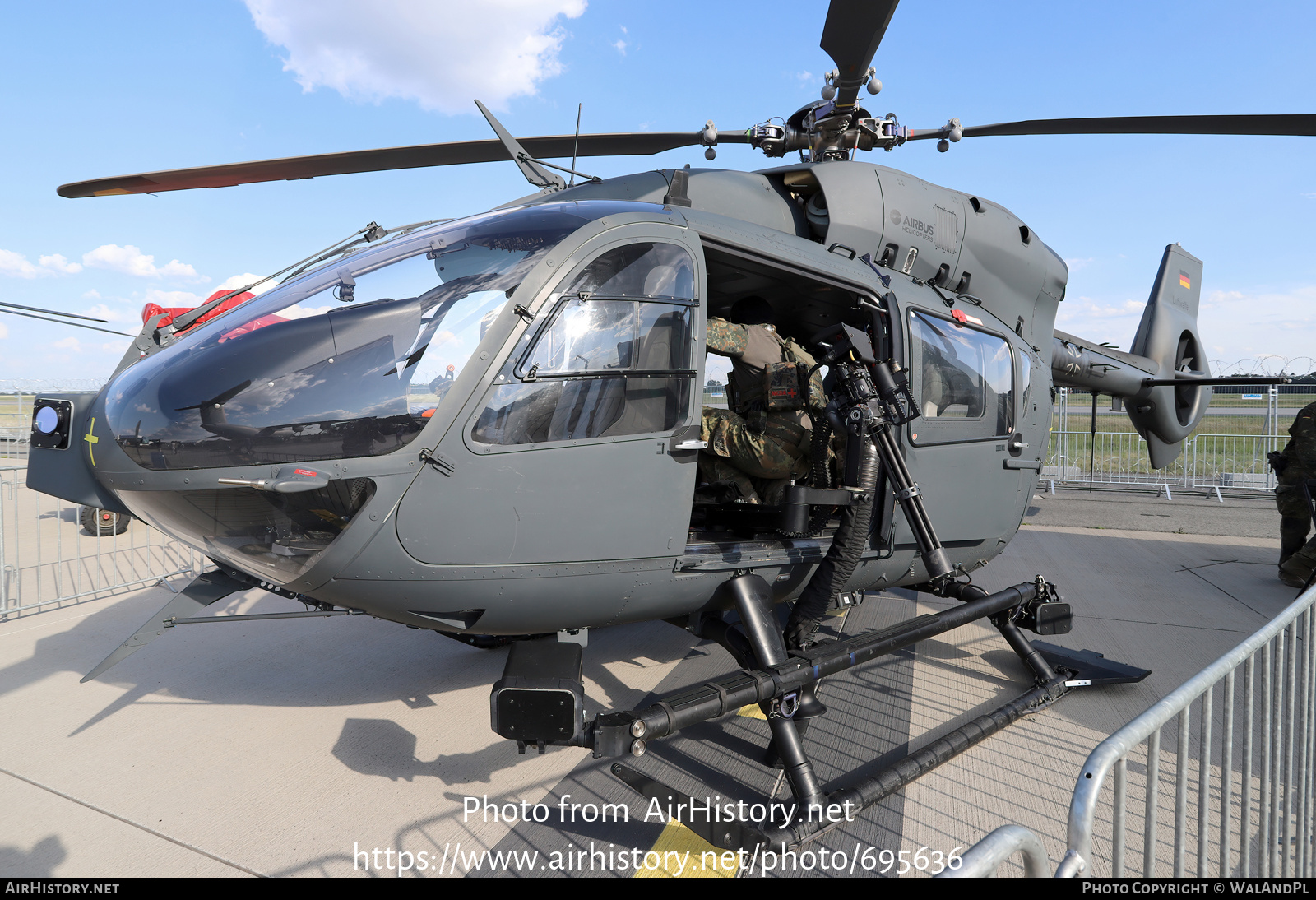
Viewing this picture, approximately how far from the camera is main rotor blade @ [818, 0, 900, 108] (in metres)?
3.40

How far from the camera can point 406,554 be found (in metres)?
2.53

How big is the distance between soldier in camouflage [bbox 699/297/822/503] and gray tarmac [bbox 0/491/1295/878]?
1.45 metres

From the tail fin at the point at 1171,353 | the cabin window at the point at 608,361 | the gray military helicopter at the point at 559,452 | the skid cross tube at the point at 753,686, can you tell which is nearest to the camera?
the skid cross tube at the point at 753,686

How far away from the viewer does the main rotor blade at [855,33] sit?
3.40 metres

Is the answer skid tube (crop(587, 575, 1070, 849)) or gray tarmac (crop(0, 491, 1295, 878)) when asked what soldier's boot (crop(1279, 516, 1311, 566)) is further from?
skid tube (crop(587, 575, 1070, 849))

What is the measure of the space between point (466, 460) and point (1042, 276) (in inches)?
189

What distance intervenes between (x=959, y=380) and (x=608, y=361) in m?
2.38

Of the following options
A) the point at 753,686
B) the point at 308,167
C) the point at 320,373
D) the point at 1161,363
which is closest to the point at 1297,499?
the point at 1161,363

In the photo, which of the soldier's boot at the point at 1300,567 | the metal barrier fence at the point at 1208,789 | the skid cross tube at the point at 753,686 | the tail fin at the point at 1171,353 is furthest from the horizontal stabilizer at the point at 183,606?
the soldier's boot at the point at 1300,567

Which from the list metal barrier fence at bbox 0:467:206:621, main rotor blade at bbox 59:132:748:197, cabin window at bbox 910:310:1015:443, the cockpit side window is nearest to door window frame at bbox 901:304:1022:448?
cabin window at bbox 910:310:1015:443

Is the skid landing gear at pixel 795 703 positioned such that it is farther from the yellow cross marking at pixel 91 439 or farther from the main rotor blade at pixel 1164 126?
the main rotor blade at pixel 1164 126

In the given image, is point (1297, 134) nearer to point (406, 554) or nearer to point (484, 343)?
point (484, 343)

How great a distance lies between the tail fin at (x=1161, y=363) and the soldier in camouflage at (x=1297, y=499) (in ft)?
3.28
